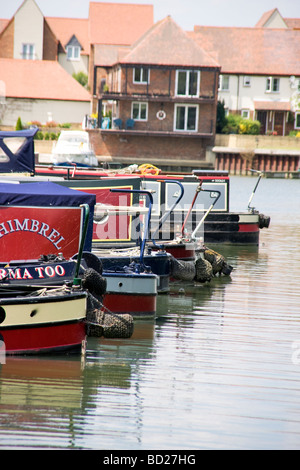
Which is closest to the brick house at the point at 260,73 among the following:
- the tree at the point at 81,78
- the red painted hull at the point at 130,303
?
the tree at the point at 81,78

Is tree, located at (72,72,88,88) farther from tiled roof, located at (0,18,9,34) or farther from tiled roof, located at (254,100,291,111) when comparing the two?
tiled roof, located at (254,100,291,111)

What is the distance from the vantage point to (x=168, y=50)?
62.8 metres

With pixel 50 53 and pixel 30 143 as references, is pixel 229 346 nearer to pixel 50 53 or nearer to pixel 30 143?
pixel 30 143

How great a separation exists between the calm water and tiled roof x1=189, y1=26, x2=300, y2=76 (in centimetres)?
6305

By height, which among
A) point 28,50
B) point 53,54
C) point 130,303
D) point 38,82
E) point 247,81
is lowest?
point 130,303

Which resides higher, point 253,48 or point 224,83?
point 253,48

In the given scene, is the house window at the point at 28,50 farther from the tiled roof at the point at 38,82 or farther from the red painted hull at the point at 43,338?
the red painted hull at the point at 43,338

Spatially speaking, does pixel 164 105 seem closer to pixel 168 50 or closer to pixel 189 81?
pixel 189 81

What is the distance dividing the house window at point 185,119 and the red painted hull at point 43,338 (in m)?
52.2

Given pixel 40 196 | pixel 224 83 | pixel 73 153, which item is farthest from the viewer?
pixel 224 83

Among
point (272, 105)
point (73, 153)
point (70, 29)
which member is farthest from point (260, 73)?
point (73, 153)

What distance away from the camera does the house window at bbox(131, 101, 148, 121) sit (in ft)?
203

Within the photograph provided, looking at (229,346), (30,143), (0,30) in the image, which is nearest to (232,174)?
(0,30)

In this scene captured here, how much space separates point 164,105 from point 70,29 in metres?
34.8
